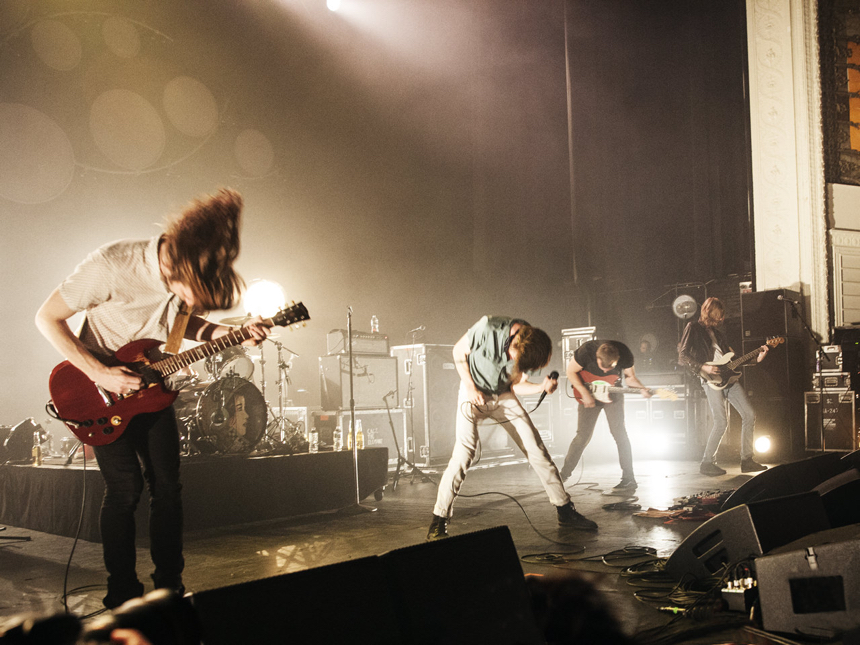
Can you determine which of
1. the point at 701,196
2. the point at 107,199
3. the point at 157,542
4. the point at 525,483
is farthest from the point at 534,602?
the point at 701,196

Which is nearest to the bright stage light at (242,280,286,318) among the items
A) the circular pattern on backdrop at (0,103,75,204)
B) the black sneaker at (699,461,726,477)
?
the circular pattern on backdrop at (0,103,75,204)

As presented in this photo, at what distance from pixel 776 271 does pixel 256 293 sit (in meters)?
8.81

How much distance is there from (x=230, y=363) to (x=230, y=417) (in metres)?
1.24

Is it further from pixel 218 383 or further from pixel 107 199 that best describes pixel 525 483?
pixel 107 199

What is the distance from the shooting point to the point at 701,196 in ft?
51.8

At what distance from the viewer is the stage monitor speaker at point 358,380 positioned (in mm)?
8492

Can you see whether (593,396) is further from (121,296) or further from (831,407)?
(121,296)

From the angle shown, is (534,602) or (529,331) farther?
(529,331)

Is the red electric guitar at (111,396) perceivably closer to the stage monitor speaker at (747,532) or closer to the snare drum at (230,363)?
the stage monitor speaker at (747,532)

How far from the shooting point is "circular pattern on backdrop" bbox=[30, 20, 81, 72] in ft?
24.1

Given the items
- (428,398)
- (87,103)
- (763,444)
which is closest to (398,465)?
(428,398)

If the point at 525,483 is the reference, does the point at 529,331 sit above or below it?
above

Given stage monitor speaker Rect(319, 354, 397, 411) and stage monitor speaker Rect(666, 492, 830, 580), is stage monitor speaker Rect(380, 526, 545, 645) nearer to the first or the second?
stage monitor speaker Rect(666, 492, 830, 580)

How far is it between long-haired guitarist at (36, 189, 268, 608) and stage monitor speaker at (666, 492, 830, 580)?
232 cm
